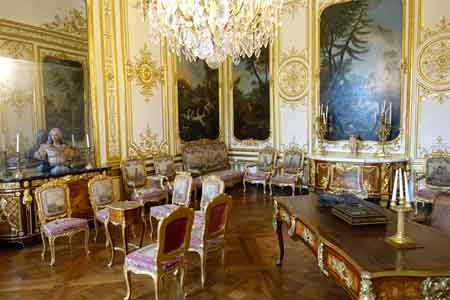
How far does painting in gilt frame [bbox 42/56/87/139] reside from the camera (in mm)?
5531

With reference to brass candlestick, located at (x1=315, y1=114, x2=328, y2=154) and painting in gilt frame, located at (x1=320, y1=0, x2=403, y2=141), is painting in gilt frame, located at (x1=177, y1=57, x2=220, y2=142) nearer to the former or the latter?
brass candlestick, located at (x1=315, y1=114, x2=328, y2=154)

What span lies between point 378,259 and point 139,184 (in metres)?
5.12

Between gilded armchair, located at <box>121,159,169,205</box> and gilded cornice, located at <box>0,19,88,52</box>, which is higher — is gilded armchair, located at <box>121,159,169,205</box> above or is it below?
A: below

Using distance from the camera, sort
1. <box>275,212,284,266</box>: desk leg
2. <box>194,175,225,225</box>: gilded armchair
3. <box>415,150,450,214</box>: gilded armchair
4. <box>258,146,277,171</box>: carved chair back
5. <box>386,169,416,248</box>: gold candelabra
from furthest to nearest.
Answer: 1. <box>258,146,277,171</box>: carved chair back
2. <box>415,150,450,214</box>: gilded armchair
3. <box>194,175,225,225</box>: gilded armchair
4. <box>275,212,284,266</box>: desk leg
5. <box>386,169,416,248</box>: gold candelabra

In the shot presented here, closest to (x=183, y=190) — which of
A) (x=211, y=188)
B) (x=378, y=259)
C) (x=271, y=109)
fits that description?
(x=211, y=188)

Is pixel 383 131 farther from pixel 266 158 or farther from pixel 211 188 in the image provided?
pixel 211 188

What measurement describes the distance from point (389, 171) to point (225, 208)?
13.9 ft

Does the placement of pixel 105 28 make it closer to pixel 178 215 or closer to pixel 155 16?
pixel 155 16

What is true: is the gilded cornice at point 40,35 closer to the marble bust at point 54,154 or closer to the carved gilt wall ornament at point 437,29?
the marble bust at point 54,154

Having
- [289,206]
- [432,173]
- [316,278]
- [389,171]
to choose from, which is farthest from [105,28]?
[432,173]

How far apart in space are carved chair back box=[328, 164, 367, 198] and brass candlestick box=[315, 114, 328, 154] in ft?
3.06

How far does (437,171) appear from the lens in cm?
620

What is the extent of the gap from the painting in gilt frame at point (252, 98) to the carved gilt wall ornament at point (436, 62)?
341 cm

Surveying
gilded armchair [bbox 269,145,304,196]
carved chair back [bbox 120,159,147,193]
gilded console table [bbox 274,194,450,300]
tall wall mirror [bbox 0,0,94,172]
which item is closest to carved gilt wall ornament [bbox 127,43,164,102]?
tall wall mirror [bbox 0,0,94,172]
